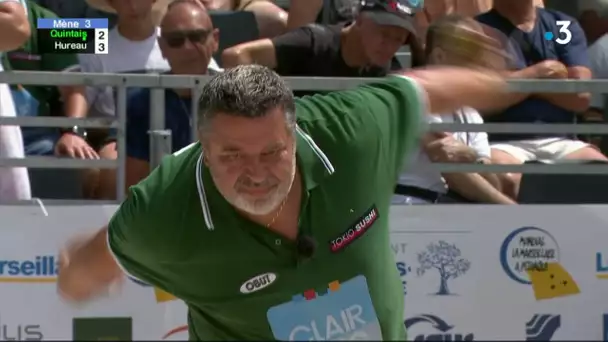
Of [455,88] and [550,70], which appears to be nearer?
[455,88]

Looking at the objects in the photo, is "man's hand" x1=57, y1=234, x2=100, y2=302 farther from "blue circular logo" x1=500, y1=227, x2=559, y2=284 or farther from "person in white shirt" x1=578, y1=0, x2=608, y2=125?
"person in white shirt" x1=578, y1=0, x2=608, y2=125

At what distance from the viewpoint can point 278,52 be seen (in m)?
5.14

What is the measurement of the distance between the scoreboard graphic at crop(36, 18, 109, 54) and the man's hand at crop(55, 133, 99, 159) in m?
0.48

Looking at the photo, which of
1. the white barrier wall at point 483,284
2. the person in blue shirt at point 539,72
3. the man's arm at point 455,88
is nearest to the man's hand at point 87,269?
the man's arm at point 455,88

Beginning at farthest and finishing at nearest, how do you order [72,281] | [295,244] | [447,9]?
1. [447,9]
2. [72,281]
3. [295,244]

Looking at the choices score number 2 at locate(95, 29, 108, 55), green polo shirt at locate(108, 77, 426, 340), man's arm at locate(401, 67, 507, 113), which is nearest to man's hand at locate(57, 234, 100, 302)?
green polo shirt at locate(108, 77, 426, 340)

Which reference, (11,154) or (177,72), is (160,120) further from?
(11,154)

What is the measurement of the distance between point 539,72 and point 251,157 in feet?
9.42

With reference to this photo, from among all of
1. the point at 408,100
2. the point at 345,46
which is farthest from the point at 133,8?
the point at 408,100

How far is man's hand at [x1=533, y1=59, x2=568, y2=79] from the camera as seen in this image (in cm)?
525

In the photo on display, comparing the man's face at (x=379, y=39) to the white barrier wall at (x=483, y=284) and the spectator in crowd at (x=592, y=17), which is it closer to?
the white barrier wall at (x=483, y=284)

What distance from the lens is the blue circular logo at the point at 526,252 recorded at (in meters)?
5.11

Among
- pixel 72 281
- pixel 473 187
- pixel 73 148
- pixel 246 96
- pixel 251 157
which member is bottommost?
pixel 473 187

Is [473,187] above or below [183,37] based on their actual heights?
below
